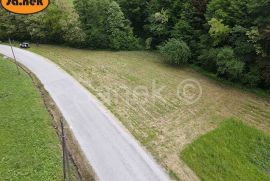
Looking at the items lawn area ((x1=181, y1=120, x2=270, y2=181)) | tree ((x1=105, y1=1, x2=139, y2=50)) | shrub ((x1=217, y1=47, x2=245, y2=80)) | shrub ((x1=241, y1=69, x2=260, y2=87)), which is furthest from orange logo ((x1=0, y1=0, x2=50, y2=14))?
tree ((x1=105, y1=1, x2=139, y2=50))

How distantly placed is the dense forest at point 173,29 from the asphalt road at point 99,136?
43.8 feet

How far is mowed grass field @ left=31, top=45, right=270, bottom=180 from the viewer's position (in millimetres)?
23375

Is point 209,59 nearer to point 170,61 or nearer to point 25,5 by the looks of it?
point 170,61

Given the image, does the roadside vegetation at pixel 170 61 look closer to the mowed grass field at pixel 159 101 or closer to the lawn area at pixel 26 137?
the mowed grass field at pixel 159 101

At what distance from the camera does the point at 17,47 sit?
41531 millimetres

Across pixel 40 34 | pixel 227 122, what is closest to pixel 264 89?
pixel 227 122

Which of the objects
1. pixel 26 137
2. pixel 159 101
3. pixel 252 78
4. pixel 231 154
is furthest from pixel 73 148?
pixel 252 78

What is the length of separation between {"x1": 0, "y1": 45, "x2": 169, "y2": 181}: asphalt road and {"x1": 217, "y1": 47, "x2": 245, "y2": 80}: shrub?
15.3 meters

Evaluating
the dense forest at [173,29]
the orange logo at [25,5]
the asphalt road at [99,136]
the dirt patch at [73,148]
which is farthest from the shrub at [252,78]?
the orange logo at [25,5]

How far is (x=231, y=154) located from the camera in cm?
2230

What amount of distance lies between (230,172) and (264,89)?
17.1 m

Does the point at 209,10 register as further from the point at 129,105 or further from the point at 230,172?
the point at 230,172

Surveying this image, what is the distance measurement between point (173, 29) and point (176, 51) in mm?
5942

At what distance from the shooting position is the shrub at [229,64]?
1335 inches
